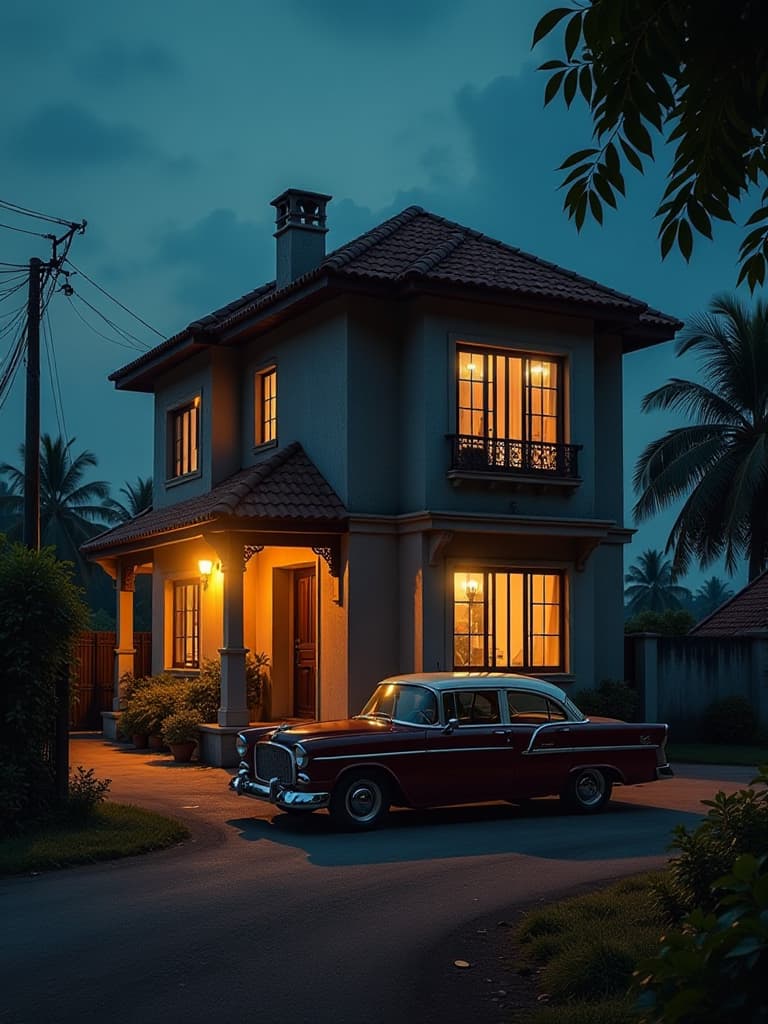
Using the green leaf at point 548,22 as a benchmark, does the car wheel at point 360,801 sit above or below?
below

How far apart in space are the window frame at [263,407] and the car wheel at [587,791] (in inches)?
389

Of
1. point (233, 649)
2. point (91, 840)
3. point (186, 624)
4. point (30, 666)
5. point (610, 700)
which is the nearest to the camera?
point (91, 840)

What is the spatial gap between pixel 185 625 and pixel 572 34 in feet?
66.1

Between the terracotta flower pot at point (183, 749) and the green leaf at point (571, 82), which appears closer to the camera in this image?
the green leaf at point (571, 82)

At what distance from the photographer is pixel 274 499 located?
18641 mm

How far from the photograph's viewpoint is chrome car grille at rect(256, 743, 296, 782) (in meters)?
12.5

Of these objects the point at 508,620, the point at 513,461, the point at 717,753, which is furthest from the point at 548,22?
the point at 717,753

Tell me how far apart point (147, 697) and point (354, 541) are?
16.5 ft

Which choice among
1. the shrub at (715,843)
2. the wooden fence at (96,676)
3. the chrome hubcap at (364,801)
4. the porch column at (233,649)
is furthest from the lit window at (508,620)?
the shrub at (715,843)

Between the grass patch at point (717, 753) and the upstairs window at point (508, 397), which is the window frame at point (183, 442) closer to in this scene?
the upstairs window at point (508, 397)

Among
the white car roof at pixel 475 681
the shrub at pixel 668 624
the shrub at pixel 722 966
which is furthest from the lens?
the shrub at pixel 668 624

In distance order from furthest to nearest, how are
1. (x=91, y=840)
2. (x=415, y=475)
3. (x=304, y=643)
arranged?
1. (x=304, y=643)
2. (x=415, y=475)
3. (x=91, y=840)

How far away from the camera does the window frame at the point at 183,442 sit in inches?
909

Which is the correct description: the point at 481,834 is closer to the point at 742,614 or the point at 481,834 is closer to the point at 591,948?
the point at 591,948
